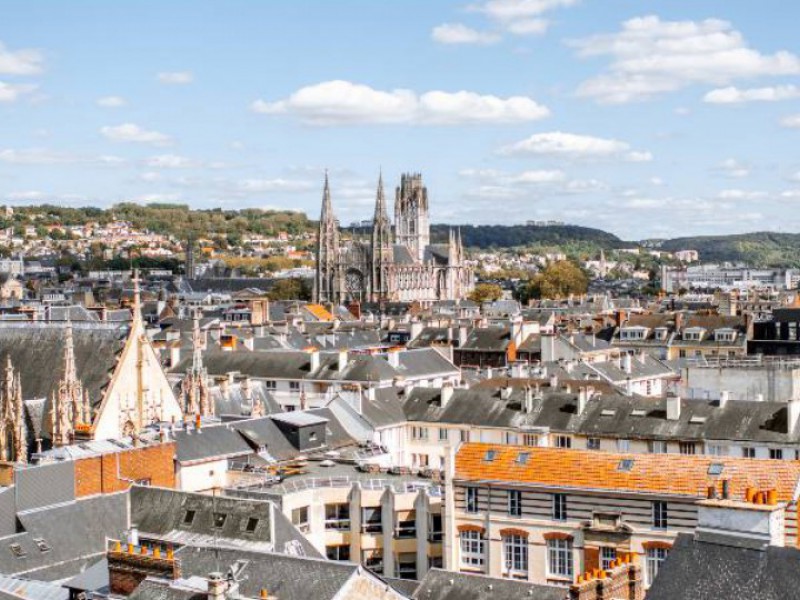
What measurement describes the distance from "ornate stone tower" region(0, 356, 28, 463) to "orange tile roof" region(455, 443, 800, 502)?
18.4 meters

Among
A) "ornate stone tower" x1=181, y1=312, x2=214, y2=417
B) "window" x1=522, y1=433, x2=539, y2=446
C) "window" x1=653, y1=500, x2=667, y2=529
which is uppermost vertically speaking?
"ornate stone tower" x1=181, y1=312, x2=214, y2=417

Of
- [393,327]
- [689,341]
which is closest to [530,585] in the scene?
[689,341]

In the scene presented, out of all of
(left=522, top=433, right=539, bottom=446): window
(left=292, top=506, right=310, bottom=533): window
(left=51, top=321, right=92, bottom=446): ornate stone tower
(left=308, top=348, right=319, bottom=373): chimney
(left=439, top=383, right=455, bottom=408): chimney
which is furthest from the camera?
(left=308, top=348, right=319, bottom=373): chimney

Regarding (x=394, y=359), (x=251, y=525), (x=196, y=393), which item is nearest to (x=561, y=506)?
(x=251, y=525)

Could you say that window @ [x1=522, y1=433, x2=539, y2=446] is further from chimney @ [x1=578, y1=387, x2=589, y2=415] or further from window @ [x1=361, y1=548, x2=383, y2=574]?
window @ [x1=361, y1=548, x2=383, y2=574]

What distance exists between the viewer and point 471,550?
4447cm

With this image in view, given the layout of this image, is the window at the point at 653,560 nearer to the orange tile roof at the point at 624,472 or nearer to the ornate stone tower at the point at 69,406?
the orange tile roof at the point at 624,472

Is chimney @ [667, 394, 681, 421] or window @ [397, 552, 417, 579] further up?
chimney @ [667, 394, 681, 421]

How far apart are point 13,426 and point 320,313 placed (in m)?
106

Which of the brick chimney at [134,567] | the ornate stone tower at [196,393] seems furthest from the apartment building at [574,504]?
the ornate stone tower at [196,393]

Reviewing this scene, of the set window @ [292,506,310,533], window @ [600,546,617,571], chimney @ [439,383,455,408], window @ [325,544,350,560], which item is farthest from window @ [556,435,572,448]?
window @ [600,546,617,571]

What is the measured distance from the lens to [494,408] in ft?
218

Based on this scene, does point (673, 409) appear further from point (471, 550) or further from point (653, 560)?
point (653, 560)

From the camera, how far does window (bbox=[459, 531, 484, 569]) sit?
44281mm
